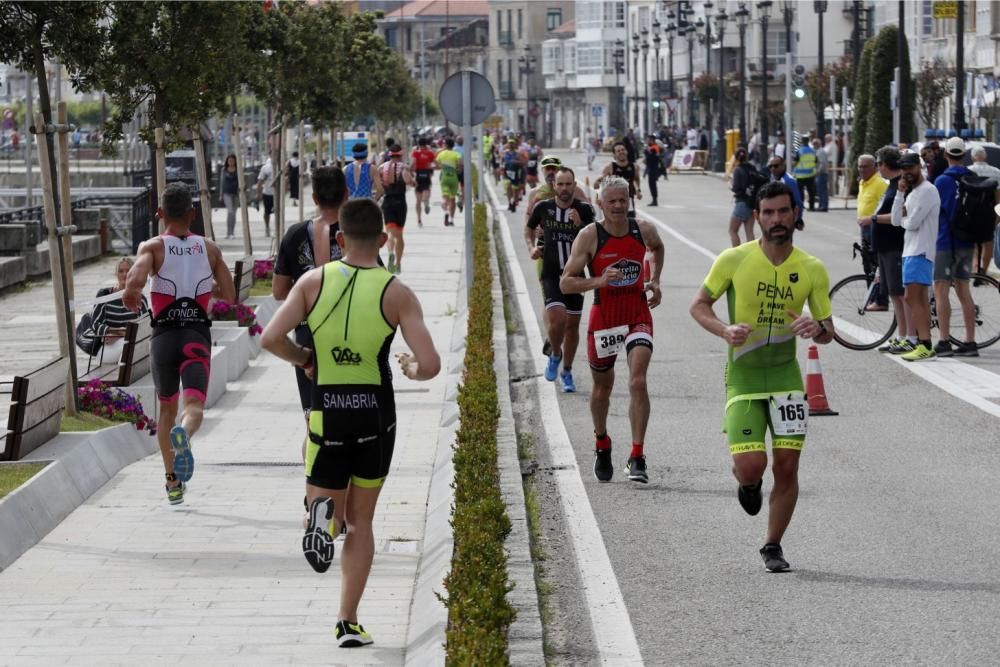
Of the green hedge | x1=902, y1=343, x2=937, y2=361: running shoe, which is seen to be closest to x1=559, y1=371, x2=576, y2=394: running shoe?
the green hedge

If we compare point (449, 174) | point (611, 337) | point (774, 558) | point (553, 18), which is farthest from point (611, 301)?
point (553, 18)

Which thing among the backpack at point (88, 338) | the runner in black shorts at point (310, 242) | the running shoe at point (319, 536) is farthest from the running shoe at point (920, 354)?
the running shoe at point (319, 536)

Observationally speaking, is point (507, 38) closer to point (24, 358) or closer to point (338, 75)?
point (338, 75)

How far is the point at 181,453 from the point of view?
31.3 ft

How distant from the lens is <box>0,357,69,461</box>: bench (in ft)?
32.4

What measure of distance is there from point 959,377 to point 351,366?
9.10 meters

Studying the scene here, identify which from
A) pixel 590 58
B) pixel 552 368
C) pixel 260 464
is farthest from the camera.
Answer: pixel 590 58

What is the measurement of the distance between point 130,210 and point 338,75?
630 cm

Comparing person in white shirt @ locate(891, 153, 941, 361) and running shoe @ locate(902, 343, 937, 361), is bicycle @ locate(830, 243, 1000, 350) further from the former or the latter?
person in white shirt @ locate(891, 153, 941, 361)

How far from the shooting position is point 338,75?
30547mm

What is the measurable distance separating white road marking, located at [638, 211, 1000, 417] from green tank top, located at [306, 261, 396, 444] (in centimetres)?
711

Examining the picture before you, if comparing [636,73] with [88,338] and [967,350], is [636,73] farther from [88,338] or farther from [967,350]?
[88,338]

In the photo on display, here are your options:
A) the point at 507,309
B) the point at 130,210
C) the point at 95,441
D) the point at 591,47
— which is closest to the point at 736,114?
the point at 591,47

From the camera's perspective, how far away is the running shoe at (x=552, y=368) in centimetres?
1440
